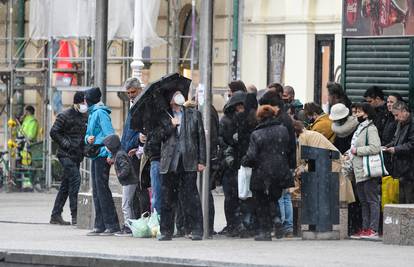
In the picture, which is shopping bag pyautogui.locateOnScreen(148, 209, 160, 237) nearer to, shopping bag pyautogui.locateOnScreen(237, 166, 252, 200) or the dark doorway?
shopping bag pyautogui.locateOnScreen(237, 166, 252, 200)

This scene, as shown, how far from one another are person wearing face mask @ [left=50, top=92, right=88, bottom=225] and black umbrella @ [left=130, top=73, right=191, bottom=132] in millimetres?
4412

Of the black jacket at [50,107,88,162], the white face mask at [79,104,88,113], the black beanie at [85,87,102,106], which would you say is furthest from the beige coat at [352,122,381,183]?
the black jacket at [50,107,88,162]

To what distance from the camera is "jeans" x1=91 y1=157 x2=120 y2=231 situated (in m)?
21.4

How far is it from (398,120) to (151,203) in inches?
126

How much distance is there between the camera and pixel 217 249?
1895 cm

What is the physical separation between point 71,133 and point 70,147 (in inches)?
8.0

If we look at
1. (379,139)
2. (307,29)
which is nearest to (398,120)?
(379,139)

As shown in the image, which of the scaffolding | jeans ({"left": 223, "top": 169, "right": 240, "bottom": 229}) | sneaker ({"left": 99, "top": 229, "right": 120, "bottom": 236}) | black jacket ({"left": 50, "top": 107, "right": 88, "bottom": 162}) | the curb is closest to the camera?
the curb

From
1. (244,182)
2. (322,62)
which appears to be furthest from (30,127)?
(244,182)

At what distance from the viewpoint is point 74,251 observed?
1855 centimetres

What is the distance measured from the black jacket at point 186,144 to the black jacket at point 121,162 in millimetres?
819

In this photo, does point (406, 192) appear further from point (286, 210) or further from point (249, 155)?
point (249, 155)

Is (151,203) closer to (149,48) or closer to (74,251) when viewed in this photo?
(74,251)

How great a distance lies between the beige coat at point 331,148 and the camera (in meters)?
20.8
